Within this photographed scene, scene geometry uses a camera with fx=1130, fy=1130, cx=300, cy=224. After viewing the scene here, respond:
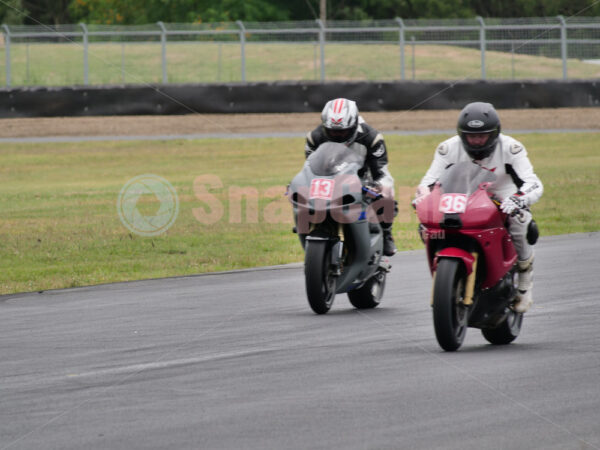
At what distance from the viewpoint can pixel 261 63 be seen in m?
41.6

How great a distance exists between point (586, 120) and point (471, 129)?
86.9 ft

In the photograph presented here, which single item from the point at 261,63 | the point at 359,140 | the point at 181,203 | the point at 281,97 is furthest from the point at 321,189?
the point at 261,63

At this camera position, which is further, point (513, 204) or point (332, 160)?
point (332, 160)

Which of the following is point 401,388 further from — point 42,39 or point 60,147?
point 42,39

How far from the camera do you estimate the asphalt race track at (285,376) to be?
545cm

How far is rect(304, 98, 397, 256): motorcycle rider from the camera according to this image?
954cm

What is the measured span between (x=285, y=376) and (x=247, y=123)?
1055 inches

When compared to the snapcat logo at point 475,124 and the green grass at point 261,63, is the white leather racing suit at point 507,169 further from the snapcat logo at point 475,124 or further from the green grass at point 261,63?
the green grass at point 261,63

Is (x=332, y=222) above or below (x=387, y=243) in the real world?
above

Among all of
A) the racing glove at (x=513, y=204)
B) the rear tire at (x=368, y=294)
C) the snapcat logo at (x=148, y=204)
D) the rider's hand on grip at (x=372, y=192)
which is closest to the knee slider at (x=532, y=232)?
the racing glove at (x=513, y=204)

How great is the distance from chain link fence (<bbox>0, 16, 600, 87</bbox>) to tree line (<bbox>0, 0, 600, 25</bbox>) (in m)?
14.1

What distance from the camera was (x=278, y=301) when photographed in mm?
10203

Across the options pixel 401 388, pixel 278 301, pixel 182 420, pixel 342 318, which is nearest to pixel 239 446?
pixel 182 420

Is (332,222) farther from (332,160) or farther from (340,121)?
(340,121)
